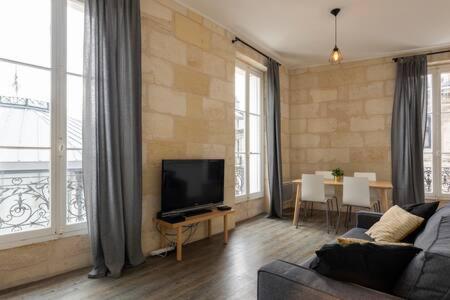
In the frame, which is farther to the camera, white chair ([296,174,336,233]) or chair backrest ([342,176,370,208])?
white chair ([296,174,336,233])

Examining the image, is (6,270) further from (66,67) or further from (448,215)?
(448,215)

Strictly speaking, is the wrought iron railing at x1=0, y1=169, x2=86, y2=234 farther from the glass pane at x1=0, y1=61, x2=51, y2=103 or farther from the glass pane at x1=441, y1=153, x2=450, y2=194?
the glass pane at x1=441, y1=153, x2=450, y2=194

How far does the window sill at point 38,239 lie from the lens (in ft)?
7.61

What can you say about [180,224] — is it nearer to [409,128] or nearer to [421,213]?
[421,213]

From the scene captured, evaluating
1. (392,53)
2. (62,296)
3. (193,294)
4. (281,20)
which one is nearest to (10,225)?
(62,296)

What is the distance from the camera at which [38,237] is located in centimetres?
249

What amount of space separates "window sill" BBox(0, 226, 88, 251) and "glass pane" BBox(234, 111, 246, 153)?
2797mm

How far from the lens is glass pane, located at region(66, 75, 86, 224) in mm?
2707

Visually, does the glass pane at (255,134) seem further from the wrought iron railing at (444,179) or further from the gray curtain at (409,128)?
the wrought iron railing at (444,179)

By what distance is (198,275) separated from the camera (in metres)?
2.72

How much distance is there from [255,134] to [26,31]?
3.79m

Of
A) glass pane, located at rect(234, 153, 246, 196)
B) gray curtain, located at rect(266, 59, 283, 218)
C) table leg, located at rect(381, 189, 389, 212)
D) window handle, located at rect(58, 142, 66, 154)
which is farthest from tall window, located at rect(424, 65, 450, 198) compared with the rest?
window handle, located at rect(58, 142, 66, 154)

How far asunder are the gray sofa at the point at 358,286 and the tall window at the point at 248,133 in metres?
3.46

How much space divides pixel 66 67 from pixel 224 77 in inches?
87.9
